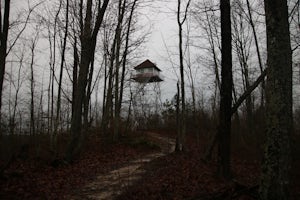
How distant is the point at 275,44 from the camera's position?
15.0 feet

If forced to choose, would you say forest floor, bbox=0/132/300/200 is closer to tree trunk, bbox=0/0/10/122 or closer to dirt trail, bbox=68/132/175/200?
dirt trail, bbox=68/132/175/200

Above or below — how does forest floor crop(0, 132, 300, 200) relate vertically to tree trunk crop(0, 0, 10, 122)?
below

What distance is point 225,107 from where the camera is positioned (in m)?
8.26

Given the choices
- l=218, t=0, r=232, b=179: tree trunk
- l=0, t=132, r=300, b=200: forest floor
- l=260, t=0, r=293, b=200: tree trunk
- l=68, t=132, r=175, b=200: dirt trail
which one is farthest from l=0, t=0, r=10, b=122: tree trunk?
l=260, t=0, r=293, b=200: tree trunk

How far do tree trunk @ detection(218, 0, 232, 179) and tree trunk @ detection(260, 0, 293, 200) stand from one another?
3693 millimetres

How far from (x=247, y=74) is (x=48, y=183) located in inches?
794

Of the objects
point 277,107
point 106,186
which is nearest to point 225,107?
point 277,107

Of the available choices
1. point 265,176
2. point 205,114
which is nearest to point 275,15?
point 265,176

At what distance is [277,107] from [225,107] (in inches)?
152

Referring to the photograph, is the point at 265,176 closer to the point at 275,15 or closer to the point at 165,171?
the point at 275,15

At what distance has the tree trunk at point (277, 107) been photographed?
4.31 metres

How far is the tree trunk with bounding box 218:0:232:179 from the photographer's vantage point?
26.8ft

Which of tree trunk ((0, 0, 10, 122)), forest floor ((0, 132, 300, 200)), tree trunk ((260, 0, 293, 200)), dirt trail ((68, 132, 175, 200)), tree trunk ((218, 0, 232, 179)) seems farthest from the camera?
tree trunk ((0, 0, 10, 122))

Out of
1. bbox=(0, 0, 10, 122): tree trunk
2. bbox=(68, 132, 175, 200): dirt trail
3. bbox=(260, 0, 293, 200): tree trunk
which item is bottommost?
bbox=(68, 132, 175, 200): dirt trail
